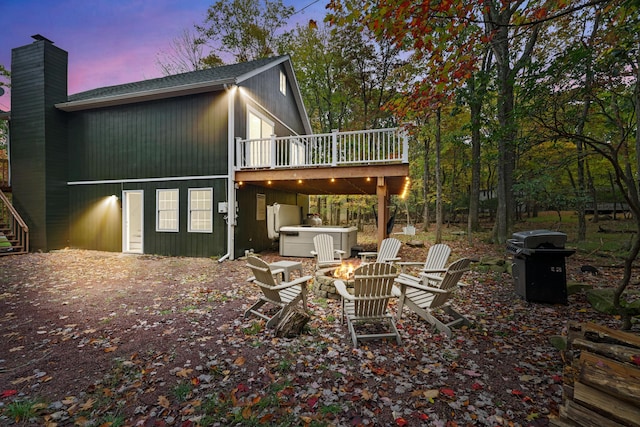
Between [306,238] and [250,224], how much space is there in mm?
2123

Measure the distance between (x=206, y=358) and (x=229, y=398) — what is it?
2.59ft

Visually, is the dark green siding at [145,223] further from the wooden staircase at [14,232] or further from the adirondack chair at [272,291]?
the adirondack chair at [272,291]

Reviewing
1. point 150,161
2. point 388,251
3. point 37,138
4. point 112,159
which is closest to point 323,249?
point 388,251

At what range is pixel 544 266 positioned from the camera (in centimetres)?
454

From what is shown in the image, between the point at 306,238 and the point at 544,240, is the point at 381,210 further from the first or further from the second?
the point at 544,240

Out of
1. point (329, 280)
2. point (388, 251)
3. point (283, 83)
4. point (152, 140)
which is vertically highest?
point (283, 83)

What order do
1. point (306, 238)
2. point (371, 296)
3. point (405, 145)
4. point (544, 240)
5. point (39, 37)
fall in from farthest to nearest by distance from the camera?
1. point (39, 37)
2. point (306, 238)
3. point (405, 145)
4. point (544, 240)
5. point (371, 296)

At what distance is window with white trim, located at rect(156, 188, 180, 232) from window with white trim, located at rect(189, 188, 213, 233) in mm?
589

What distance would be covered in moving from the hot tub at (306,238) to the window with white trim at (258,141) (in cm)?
245

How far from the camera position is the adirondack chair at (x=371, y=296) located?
11.0 ft

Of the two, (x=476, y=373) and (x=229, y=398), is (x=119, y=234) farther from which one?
(x=476, y=373)

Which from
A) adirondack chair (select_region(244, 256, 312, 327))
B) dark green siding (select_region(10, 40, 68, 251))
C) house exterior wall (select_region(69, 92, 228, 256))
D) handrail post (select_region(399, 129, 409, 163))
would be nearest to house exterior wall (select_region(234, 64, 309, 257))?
house exterior wall (select_region(69, 92, 228, 256))

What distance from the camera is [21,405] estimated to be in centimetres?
224

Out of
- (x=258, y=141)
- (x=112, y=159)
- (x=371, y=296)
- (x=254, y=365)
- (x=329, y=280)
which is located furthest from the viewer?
(x=112, y=159)
